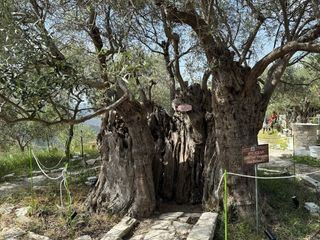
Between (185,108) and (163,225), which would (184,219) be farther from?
(185,108)

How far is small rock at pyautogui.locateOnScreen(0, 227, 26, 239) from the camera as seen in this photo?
18.7ft

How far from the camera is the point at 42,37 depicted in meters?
4.16

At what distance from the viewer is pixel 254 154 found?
5.65 meters

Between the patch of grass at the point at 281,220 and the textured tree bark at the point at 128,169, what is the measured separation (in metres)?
1.40

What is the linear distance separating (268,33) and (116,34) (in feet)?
9.39

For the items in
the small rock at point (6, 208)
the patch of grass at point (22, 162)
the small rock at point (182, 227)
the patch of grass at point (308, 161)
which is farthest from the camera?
the patch of grass at point (308, 161)

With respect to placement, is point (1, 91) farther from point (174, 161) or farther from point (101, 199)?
point (174, 161)

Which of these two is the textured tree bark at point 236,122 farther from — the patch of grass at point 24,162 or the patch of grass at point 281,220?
the patch of grass at point 24,162

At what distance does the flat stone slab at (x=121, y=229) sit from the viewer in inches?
215

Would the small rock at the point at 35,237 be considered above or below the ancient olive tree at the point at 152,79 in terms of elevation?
below

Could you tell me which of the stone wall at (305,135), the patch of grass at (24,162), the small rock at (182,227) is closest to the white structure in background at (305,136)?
the stone wall at (305,135)

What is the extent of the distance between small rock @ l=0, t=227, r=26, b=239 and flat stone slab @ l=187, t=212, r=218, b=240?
262 cm

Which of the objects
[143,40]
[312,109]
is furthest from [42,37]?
[312,109]

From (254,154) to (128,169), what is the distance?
222 centimetres
